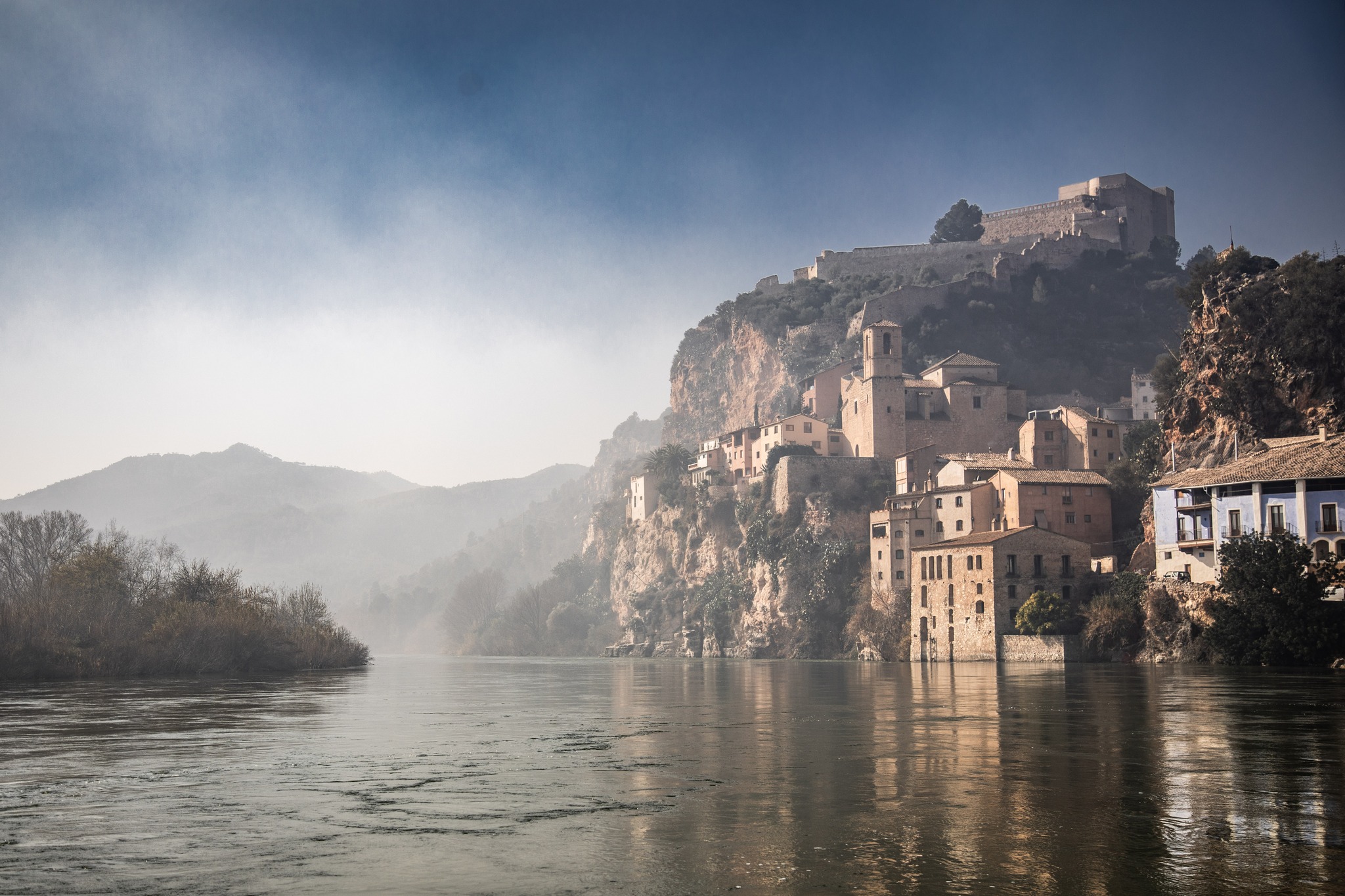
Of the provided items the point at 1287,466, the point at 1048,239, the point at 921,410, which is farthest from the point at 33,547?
the point at 1048,239

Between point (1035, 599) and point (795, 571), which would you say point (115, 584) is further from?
point (795, 571)

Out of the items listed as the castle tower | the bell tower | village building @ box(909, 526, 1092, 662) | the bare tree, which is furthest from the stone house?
the bare tree

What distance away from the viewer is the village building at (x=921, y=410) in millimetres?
102938

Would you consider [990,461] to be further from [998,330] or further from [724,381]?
[724,381]

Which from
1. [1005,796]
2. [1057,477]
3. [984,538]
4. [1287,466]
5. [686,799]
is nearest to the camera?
[1005,796]

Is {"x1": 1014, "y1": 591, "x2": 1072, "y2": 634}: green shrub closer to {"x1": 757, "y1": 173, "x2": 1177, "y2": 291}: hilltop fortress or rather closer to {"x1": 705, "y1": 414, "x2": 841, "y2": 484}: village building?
{"x1": 705, "y1": 414, "x2": 841, "y2": 484}: village building

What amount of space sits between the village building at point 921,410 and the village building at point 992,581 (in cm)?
3041

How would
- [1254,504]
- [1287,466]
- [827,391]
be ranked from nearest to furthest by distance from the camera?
1. [1287,466]
2. [1254,504]
3. [827,391]

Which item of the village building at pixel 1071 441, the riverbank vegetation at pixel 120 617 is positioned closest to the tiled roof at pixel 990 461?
the village building at pixel 1071 441

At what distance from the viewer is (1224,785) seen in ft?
50.5

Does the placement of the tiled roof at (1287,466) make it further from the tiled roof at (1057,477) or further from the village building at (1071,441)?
the village building at (1071,441)

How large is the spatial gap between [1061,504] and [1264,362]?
1573 centimetres

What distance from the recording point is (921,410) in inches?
4097

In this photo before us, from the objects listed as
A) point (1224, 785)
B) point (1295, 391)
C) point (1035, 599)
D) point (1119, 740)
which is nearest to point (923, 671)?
point (1035, 599)
